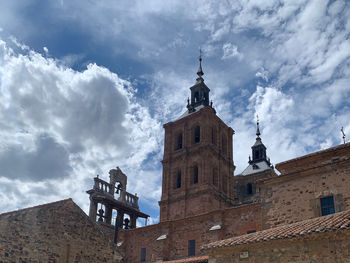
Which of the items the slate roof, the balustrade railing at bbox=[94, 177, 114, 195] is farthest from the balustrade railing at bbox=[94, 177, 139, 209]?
the slate roof

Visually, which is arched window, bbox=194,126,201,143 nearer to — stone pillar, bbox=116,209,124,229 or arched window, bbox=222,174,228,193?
arched window, bbox=222,174,228,193

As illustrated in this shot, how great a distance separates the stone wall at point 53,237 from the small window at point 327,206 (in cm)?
865

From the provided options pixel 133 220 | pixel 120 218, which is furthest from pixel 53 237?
pixel 133 220

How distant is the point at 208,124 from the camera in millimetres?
37750

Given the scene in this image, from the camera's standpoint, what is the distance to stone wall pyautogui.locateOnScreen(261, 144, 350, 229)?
49.0 feet

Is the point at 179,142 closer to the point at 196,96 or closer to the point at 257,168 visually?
the point at 196,96

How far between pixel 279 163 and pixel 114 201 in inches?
695

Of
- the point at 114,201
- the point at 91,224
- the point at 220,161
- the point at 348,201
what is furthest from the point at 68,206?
the point at 220,161

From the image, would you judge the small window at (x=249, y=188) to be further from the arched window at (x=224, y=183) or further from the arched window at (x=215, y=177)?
the arched window at (x=215, y=177)

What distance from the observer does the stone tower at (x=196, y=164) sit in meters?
34.7

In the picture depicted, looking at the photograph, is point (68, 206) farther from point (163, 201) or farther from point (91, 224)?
point (163, 201)

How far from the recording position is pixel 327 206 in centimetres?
1493

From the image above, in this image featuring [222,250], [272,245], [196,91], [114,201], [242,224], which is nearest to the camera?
[272,245]

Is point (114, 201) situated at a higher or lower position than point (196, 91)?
lower
